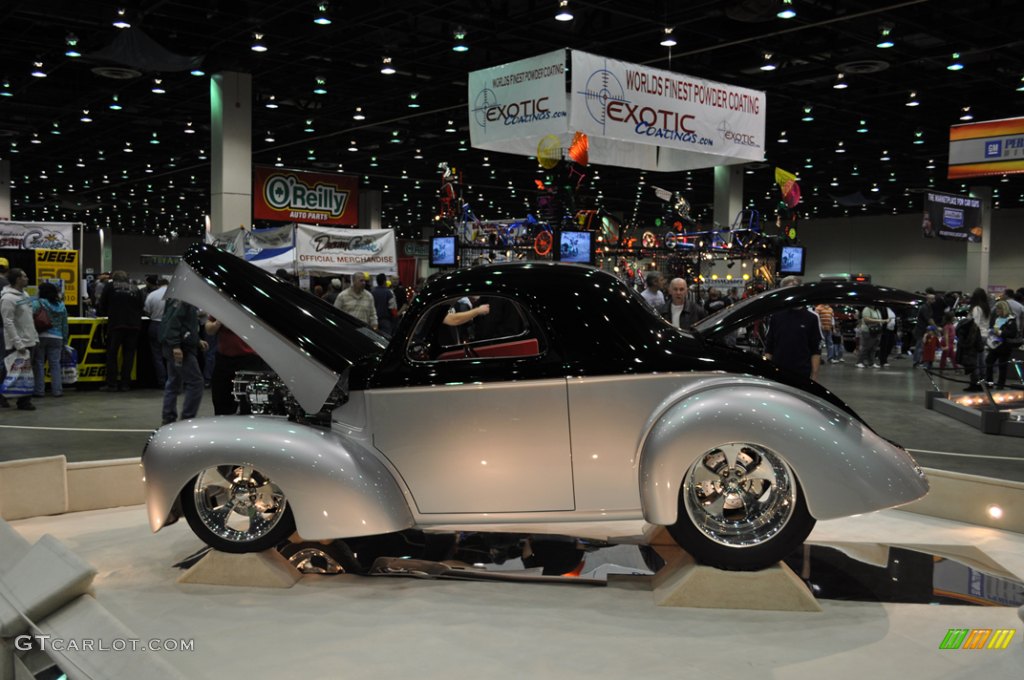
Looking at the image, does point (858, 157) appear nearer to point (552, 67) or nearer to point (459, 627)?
point (552, 67)

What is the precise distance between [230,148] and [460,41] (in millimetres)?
5137

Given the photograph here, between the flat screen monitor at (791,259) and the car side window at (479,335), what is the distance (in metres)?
12.3

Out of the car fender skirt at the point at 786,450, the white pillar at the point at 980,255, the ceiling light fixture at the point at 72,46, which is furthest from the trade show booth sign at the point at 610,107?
the white pillar at the point at 980,255

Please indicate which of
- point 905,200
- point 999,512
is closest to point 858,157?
point 905,200

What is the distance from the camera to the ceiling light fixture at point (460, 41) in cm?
1414

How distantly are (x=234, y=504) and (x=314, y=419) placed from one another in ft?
2.08

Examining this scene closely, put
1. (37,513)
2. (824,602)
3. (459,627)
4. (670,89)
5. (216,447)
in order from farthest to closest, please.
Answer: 1. (670,89)
2. (37,513)
3. (216,447)
4. (824,602)
5. (459,627)

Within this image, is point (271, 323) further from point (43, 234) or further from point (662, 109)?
point (43, 234)

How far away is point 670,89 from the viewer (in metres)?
9.71

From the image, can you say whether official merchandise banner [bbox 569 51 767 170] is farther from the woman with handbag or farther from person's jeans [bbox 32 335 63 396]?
person's jeans [bbox 32 335 63 396]

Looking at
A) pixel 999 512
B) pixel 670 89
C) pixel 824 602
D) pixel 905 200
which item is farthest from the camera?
pixel 905 200

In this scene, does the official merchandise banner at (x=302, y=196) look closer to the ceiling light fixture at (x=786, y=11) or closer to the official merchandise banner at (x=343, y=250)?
the official merchandise banner at (x=343, y=250)

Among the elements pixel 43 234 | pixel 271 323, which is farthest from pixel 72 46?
pixel 271 323

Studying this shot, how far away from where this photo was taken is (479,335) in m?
6.36
